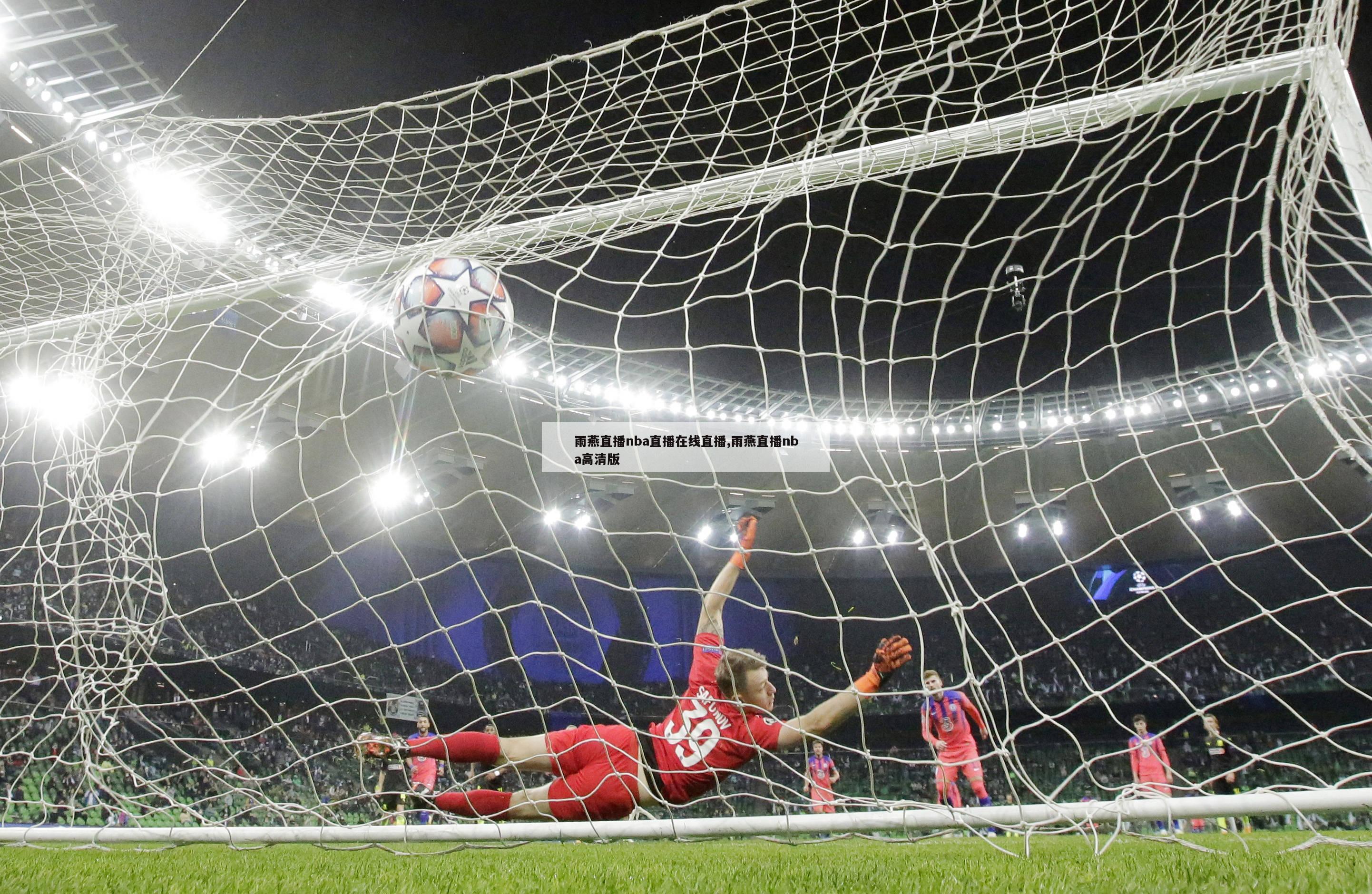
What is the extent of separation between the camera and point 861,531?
1302 cm

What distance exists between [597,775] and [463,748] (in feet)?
1.67

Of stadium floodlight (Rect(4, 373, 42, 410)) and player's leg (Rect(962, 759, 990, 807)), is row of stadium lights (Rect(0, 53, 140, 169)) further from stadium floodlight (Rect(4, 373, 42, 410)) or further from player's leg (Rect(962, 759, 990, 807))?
player's leg (Rect(962, 759, 990, 807))

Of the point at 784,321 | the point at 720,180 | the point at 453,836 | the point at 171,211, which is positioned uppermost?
the point at 784,321

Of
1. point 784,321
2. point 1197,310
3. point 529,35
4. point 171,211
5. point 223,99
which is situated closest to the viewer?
point 171,211

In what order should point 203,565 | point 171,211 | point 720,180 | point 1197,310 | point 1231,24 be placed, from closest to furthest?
point 1231,24 → point 720,180 → point 171,211 → point 1197,310 → point 203,565

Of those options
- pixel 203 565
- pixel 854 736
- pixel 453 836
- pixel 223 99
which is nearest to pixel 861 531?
pixel 854 736

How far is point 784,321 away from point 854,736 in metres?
6.74

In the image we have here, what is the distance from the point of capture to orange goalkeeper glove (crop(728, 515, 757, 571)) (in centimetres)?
255

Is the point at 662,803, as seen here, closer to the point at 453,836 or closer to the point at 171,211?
the point at 453,836

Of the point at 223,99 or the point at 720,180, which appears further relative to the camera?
the point at 223,99

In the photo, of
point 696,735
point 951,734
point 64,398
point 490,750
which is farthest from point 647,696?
point 64,398

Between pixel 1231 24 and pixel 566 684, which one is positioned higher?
pixel 1231 24

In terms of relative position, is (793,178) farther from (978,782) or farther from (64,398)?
(978,782)

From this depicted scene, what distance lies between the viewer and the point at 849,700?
89.8 inches
